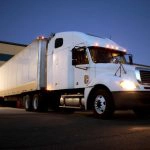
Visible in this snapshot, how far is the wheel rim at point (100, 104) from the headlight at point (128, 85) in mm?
884

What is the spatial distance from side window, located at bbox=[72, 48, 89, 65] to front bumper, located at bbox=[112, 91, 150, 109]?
7.32 feet

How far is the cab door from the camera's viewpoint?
1105 centimetres

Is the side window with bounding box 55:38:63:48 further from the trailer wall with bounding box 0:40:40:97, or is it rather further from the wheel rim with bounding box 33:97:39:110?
the wheel rim with bounding box 33:97:39:110

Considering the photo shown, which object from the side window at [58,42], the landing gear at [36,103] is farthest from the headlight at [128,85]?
the landing gear at [36,103]

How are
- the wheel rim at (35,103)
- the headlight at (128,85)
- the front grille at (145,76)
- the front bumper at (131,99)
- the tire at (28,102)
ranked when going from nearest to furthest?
the front bumper at (131,99) → the headlight at (128,85) → the front grille at (145,76) → the wheel rim at (35,103) → the tire at (28,102)

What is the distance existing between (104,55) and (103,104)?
85.7 inches

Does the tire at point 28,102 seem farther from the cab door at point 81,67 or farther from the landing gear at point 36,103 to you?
the cab door at point 81,67

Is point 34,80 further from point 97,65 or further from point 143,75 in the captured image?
point 143,75

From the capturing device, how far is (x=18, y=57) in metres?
18.1

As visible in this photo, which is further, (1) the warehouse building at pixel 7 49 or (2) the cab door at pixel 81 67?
(1) the warehouse building at pixel 7 49

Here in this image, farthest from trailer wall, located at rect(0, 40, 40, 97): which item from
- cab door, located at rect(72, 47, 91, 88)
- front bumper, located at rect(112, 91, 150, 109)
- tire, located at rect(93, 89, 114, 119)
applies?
front bumper, located at rect(112, 91, 150, 109)

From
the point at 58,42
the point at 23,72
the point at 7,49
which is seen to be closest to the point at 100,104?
the point at 58,42

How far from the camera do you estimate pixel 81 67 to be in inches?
443

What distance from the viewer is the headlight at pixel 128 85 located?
9.47 meters
